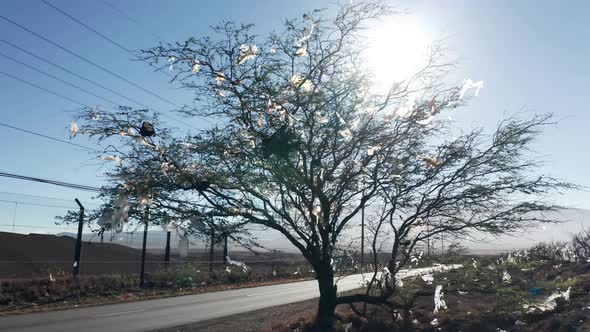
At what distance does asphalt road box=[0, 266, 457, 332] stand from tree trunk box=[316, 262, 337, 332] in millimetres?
2567

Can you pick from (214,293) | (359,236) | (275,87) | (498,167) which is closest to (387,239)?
(359,236)

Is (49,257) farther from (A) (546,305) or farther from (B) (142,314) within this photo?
(A) (546,305)

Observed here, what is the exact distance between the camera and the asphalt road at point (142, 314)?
1459 cm

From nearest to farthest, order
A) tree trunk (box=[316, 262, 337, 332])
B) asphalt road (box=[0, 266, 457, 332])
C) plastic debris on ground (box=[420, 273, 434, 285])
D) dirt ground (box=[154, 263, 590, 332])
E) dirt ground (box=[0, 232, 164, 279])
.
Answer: tree trunk (box=[316, 262, 337, 332]) → dirt ground (box=[154, 263, 590, 332]) → plastic debris on ground (box=[420, 273, 434, 285]) → asphalt road (box=[0, 266, 457, 332]) → dirt ground (box=[0, 232, 164, 279])

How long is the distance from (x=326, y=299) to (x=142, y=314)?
7610 millimetres

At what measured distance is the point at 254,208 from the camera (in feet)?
37.3

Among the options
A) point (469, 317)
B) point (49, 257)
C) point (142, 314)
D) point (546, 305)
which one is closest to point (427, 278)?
point (469, 317)

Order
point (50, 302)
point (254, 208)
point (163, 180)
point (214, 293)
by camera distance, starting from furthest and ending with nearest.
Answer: point (214, 293) < point (50, 302) < point (254, 208) < point (163, 180)

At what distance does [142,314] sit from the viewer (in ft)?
57.7

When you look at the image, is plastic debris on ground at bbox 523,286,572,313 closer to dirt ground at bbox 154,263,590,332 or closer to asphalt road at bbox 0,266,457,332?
dirt ground at bbox 154,263,590,332

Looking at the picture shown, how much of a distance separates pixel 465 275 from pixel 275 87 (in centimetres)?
625

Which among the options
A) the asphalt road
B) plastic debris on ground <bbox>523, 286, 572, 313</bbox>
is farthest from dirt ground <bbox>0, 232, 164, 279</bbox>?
plastic debris on ground <bbox>523, 286, 572, 313</bbox>

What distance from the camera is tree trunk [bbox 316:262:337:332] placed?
40.5 feet

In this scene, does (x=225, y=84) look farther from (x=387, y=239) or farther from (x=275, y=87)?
(x=387, y=239)
